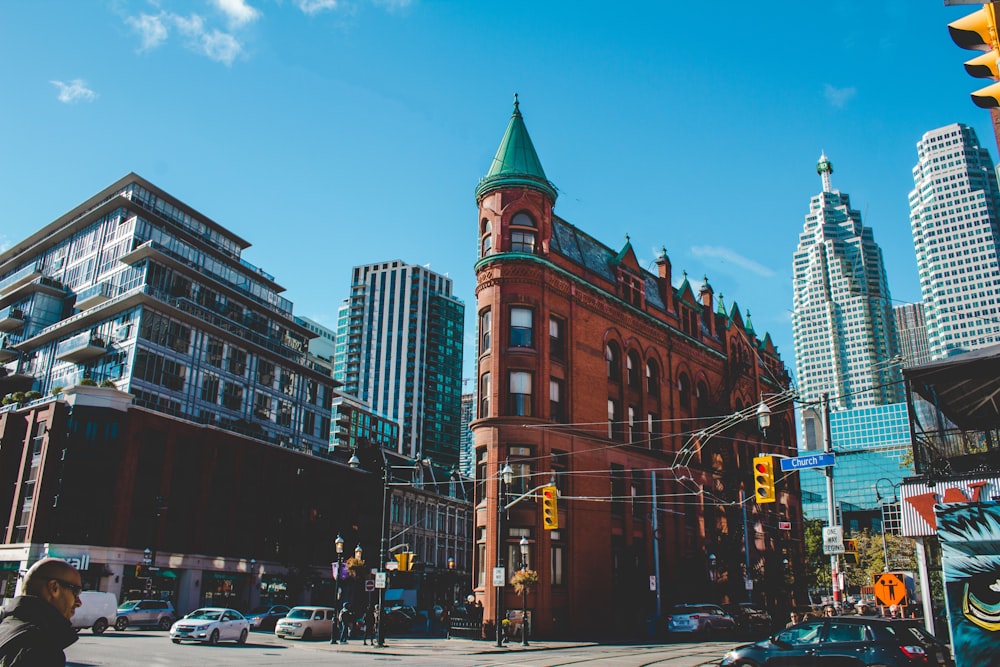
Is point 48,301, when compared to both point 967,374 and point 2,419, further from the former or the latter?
point 967,374

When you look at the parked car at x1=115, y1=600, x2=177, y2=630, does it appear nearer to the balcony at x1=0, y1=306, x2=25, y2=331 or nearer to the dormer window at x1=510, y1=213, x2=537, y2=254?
the dormer window at x1=510, y1=213, x2=537, y2=254

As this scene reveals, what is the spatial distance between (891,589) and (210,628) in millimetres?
25393

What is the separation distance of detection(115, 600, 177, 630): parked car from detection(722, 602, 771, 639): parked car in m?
31.5

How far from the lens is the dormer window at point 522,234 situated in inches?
1730

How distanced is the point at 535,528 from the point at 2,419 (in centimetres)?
4593

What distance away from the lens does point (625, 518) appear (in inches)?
1789

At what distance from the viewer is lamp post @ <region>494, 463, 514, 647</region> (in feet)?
108

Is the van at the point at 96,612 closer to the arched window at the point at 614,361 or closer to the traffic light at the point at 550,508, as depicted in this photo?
the traffic light at the point at 550,508

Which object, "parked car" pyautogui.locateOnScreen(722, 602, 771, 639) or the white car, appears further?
"parked car" pyautogui.locateOnScreen(722, 602, 771, 639)

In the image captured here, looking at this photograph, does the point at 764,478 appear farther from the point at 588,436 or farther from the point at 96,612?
the point at 96,612

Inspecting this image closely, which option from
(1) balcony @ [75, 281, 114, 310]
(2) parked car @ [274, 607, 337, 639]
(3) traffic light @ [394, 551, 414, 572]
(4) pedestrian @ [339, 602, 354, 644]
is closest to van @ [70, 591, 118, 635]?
(2) parked car @ [274, 607, 337, 639]

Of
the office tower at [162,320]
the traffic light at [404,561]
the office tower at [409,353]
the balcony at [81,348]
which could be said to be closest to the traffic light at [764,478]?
the traffic light at [404,561]

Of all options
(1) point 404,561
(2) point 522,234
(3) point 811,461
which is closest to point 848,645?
(3) point 811,461

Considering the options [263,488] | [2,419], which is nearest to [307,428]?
[263,488]
